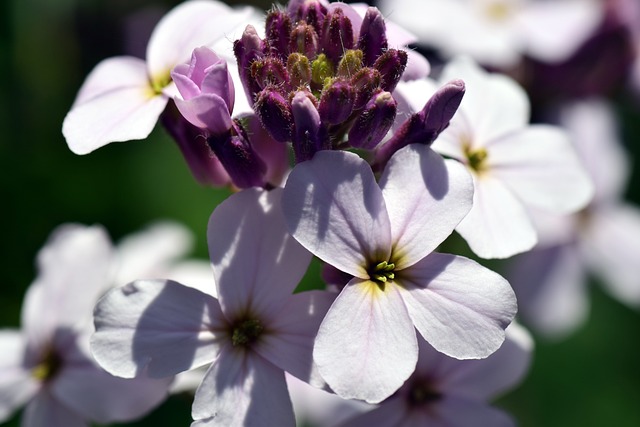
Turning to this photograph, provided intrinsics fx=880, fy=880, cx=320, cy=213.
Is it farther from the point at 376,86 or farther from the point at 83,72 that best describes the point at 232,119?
the point at 83,72

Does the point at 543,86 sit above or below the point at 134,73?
below

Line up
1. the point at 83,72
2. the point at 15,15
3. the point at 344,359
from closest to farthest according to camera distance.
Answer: the point at 344,359 < the point at 15,15 < the point at 83,72

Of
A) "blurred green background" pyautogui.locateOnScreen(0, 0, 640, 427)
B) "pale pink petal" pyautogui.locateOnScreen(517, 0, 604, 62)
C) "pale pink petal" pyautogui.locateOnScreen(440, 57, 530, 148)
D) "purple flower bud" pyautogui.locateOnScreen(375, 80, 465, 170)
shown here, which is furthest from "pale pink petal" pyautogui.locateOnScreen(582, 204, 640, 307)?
"purple flower bud" pyautogui.locateOnScreen(375, 80, 465, 170)

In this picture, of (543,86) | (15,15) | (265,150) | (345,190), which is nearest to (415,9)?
(543,86)

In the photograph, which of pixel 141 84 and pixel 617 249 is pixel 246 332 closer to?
pixel 141 84

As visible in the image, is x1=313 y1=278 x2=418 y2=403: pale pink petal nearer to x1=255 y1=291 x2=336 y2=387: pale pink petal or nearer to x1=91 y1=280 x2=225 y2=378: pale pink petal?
x1=255 y1=291 x2=336 y2=387: pale pink petal

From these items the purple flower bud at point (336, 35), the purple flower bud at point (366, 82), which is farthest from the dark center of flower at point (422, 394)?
the purple flower bud at point (336, 35)

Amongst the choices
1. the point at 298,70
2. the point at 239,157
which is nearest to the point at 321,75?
the point at 298,70
